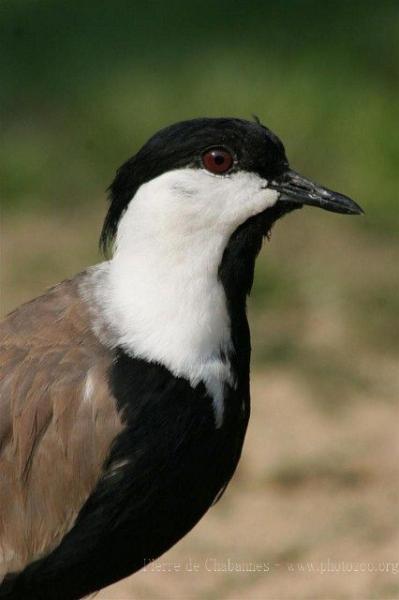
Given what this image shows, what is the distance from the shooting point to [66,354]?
381 centimetres

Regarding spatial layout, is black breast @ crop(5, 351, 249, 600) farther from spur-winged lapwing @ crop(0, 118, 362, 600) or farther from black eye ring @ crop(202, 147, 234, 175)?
black eye ring @ crop(202, 147, 234, 175)

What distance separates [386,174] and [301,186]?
451 centimetres

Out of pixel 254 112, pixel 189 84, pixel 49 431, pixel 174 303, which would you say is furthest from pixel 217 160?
pixel 189 84

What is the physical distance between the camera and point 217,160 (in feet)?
12.4

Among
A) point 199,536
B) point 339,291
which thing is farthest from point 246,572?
point 339,291

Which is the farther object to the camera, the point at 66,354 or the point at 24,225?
the point at 24,225

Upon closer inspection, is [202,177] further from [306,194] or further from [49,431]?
[49,431]

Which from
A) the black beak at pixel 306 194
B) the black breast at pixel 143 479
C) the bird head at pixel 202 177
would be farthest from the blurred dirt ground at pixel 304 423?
the bird head at pixel 202 177

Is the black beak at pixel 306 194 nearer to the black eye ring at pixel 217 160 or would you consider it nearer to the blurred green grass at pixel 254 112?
the black eye ring at pixel 217 160

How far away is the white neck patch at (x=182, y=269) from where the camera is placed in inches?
148

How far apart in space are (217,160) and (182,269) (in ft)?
1.00

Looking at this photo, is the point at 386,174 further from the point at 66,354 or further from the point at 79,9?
the point at 66,354

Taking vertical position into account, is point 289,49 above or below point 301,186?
above

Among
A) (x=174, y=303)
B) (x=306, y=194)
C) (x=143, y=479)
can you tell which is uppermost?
(x=306, y=194)
